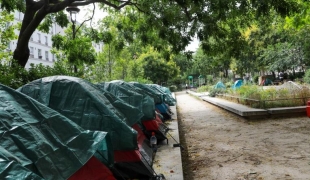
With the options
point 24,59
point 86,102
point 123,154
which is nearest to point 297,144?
point 123,154

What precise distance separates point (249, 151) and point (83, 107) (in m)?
4.38

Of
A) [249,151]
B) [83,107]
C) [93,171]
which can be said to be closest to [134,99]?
[83,107]

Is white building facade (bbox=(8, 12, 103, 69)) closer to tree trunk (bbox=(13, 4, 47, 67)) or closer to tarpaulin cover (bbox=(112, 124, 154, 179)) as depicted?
tree trunk (bbox=(13, 4, 47, 67))

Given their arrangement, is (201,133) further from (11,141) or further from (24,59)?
(11,141)

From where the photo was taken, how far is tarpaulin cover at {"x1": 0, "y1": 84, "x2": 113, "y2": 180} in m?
2.30

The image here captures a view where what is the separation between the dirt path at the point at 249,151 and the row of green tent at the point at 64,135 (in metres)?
1.76

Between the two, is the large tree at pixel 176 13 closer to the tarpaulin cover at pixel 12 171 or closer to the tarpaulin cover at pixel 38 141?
the tarpaulin cover at pixel 38 141

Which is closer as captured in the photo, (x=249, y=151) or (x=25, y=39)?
(x=249, y=151)

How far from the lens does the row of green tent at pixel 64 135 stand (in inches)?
93.9

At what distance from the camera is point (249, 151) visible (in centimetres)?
677

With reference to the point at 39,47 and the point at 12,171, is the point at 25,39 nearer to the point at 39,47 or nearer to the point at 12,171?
the point at 12,171

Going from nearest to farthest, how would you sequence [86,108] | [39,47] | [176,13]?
[86,108] < [176,13] < [39,47]

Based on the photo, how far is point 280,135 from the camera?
834 cm

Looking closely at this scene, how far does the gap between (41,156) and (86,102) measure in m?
1.71
